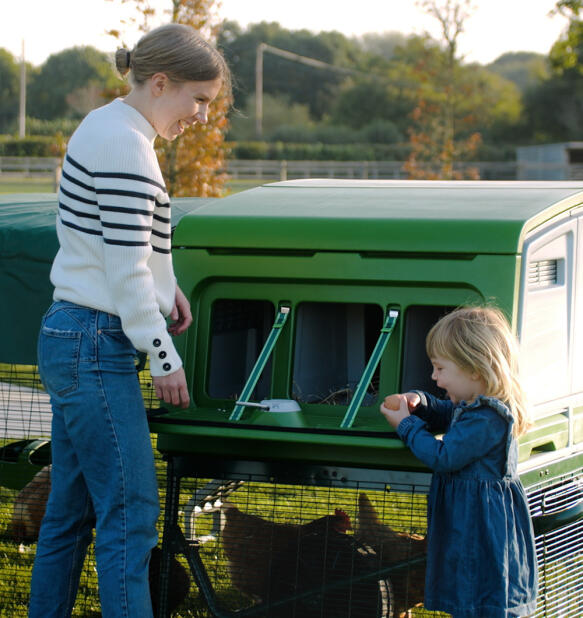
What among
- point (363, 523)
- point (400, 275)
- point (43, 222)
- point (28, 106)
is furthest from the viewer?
point (28, 106)

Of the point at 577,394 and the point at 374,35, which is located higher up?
the point at 374,35

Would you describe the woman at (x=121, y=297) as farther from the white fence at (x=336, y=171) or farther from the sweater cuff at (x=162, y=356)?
the white fence at (x=336, y=171)

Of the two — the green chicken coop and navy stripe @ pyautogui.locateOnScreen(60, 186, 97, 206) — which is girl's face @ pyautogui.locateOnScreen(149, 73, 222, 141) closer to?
navy stripe @ pyautogui.locateOnScreen(60, 186, 97, 206)

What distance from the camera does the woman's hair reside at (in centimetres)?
269

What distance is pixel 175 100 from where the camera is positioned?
108 inches

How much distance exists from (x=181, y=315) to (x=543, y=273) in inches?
48.0

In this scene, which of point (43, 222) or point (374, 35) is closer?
point (43, 222)

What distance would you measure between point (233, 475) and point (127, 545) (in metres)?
0.51

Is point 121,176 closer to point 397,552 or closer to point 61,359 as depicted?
point 61,359

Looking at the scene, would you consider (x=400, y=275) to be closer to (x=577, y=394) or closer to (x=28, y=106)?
(x=577, y=394)

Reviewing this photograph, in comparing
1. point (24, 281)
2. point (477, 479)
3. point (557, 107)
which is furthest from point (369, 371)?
point (557, 107)

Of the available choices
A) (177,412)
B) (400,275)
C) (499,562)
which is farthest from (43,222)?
(499,562)

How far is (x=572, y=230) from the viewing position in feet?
11.1

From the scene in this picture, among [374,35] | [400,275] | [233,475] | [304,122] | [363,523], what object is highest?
[374,35]
